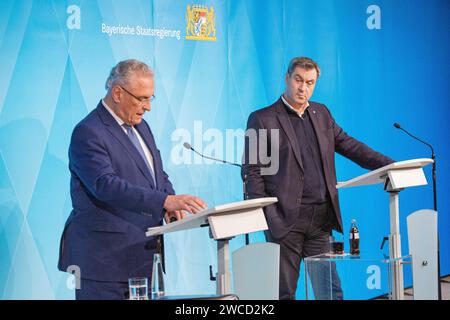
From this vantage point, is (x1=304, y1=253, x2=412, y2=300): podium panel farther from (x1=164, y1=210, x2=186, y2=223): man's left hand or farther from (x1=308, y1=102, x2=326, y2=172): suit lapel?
(x1=164, y1=210, x2=186, y2=223): man's left hand

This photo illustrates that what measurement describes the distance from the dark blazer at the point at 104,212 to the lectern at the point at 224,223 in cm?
40

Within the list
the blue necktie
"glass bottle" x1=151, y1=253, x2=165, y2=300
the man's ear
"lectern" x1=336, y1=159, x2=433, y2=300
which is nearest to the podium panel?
"lectern" x1=336, y1=159, x2=433, y2=300

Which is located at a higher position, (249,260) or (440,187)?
(440,187)

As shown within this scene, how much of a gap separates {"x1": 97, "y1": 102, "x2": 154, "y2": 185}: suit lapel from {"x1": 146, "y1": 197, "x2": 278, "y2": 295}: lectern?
63 cm

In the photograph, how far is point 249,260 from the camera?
366cm

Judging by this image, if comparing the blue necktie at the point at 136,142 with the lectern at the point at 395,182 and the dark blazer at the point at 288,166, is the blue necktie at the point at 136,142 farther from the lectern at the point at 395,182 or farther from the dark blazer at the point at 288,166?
the lectern at the point at 395,182

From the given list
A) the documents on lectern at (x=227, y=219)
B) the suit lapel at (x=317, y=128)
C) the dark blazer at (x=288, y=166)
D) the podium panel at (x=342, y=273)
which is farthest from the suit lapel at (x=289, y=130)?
the documents on lectern at (x=227, y=219)

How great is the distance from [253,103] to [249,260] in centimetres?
274

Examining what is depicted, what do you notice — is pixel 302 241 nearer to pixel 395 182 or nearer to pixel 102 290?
pixel 395 182

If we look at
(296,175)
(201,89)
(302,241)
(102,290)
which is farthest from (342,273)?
(201,89)

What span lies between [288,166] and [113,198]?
158 cm

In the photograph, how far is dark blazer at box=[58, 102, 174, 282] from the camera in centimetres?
343

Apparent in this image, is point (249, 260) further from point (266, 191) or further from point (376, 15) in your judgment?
point (376, 15)
